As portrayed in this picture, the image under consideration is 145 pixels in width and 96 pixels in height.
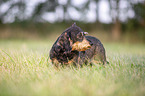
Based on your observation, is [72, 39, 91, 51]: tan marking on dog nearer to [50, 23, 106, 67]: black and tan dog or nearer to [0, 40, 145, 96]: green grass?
[50, 23, 106, 67]: black and tan dog

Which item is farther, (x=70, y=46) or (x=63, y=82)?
(x=70, y=46)

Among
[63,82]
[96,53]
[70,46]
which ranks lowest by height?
[63,82]

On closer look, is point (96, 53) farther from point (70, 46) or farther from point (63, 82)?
point (63, 82)

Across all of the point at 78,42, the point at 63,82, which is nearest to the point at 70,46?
the point at 78,42

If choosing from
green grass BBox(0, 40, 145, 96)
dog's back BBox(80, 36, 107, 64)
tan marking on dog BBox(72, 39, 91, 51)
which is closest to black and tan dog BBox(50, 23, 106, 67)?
tan marking on dog BBox(72, 39, 91, 51)

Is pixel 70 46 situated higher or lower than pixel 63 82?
higher

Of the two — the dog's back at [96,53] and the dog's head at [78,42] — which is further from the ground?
the dog's head at [78,42]

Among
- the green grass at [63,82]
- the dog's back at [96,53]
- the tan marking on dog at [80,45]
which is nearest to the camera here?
the green grass at [63,82]

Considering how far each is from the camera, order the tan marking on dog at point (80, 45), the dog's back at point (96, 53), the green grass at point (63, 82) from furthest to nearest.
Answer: the dog's back at point (96, 53) < the tan marking on dog at point (80, 45) < the green grass at point (63, 82)

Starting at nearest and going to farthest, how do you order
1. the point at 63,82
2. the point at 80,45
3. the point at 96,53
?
1. the point at 63,82
2. the point at 80,45
3. the point at 96,53

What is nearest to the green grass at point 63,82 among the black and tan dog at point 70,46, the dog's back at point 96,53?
the black and tan dog at point 70,46

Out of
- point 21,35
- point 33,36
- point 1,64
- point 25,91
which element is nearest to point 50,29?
point 33,36

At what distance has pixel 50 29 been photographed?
786 inches

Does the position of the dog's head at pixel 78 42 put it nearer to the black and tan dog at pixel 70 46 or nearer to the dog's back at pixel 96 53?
the black and tan dog at pixel 70 46
